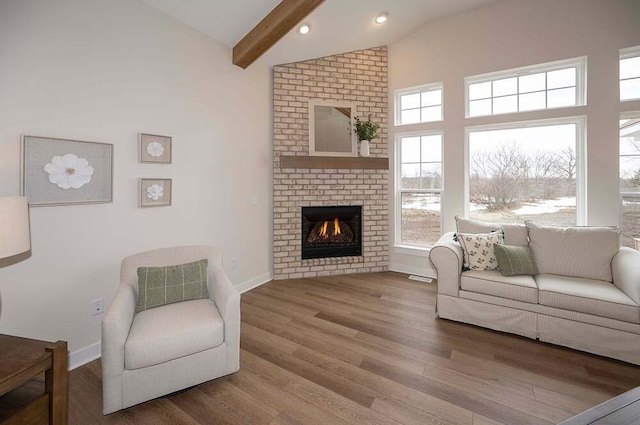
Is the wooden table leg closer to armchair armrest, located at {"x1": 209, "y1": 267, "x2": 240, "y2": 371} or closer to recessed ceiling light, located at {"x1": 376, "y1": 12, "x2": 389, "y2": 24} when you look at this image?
armchair armrest, located at {"x1": 209, "y1": 267, "x2": 240, "y2": 371}

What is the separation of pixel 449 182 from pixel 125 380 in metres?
3.98

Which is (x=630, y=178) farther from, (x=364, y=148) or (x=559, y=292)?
(x=364, y=148)

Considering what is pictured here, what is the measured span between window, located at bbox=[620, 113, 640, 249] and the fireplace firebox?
2946 mm

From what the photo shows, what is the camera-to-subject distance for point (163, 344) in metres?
1.69

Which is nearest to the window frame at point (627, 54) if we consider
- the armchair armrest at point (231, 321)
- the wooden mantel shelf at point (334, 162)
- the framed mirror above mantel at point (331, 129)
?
the wooden mantel shelf at point (334, 162)

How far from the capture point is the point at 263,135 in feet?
12.7

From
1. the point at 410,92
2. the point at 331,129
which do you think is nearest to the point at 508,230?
the point at 410,92

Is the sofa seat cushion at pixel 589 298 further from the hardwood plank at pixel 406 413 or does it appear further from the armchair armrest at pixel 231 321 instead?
the armchair armrest at pixel 231 321

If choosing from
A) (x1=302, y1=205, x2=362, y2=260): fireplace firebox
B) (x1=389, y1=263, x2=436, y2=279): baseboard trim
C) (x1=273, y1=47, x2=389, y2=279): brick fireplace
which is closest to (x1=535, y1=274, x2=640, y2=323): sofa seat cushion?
(x1=389, y1=263, x2=436, y2=279): baseboard trim

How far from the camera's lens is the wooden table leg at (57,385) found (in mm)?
1312

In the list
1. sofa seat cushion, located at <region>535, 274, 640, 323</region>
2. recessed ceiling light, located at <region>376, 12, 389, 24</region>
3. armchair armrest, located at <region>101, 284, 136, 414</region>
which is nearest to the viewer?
armchair armrest, located at <region>101, 284, 136, 414</region>

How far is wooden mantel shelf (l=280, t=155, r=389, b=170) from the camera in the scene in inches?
151

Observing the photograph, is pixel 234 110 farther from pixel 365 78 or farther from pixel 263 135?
pixel 365 78

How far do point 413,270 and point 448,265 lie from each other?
1.48 m
